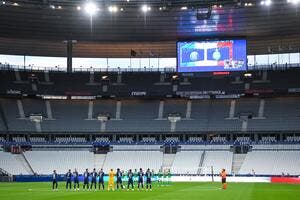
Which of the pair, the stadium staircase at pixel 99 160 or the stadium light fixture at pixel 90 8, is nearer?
the stadium light fixture at pixel 90 8

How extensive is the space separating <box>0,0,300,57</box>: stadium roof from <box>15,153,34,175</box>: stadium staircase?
14.6 m

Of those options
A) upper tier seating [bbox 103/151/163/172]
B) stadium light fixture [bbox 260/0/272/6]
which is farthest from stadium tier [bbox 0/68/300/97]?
stadium light fixture [bbox 260/0/272/6]

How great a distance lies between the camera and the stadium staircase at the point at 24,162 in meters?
65.6

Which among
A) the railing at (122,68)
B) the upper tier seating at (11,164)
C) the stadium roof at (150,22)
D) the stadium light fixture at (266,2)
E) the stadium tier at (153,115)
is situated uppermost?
the stadium light fixture at (266,2)

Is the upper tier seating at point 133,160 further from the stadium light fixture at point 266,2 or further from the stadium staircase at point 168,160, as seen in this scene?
the stadium light fixture at point 266,2

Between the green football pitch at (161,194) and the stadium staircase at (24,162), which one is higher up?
the green football pitch at (161,194)

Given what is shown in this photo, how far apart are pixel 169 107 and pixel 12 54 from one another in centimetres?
2366

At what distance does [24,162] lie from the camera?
6694cm

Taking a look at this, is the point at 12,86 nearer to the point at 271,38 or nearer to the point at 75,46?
the point at 75,46

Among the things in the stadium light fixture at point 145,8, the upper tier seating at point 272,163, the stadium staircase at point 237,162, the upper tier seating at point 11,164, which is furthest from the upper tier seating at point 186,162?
the stadium light fixture at point 145,8

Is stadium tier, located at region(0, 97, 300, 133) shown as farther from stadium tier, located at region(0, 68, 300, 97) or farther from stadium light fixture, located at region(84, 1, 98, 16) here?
stadium light fixture, located at region(84, 1, 98, 16)

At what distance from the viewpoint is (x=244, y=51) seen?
58562 mm

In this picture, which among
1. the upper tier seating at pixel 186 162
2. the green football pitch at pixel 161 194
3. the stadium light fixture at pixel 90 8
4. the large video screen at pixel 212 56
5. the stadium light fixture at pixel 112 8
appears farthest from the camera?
the upper tier seating at pixel 186 162

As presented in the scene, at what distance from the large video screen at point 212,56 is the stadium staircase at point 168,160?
1413 cm
